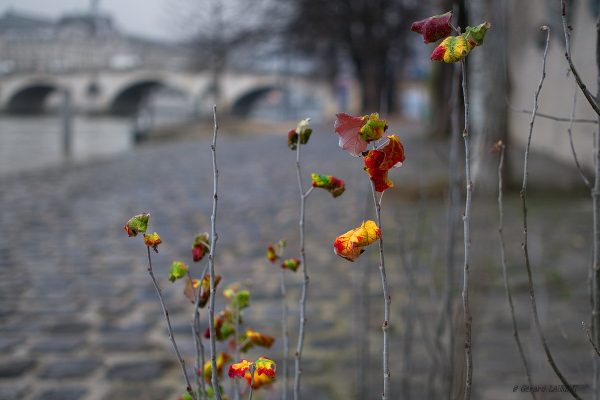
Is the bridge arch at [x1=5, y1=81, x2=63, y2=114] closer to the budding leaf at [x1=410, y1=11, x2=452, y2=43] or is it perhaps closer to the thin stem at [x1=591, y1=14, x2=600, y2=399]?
the thin stem at [x1=591, y1=14, x2=600, y2=399]

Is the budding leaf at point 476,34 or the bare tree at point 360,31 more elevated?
the bare tree at point 360,31

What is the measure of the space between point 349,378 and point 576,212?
4569 mm

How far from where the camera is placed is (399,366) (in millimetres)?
3121

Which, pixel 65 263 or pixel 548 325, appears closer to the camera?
pixel 548 325

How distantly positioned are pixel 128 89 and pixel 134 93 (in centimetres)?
228

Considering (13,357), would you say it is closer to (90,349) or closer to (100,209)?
(90,349)

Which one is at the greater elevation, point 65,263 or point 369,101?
point 369,101


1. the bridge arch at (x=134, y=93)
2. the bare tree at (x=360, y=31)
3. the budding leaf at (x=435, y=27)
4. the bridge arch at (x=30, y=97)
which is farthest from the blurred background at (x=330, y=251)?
the bridge arch at (x=30, y=97)

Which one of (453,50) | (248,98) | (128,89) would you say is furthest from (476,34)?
(128,89)

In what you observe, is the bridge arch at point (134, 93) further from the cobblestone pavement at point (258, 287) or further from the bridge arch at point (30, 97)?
the cobblestone pavement at point (258, 287)

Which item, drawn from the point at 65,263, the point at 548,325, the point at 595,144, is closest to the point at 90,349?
the point at 65,263

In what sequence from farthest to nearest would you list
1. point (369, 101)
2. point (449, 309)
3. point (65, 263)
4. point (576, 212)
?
point (369, 101) < point (576, 212) < point (65, 263) < point (449, 309)

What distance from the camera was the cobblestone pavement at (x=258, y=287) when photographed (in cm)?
285

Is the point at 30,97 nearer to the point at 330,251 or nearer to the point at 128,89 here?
the point at 128,89
